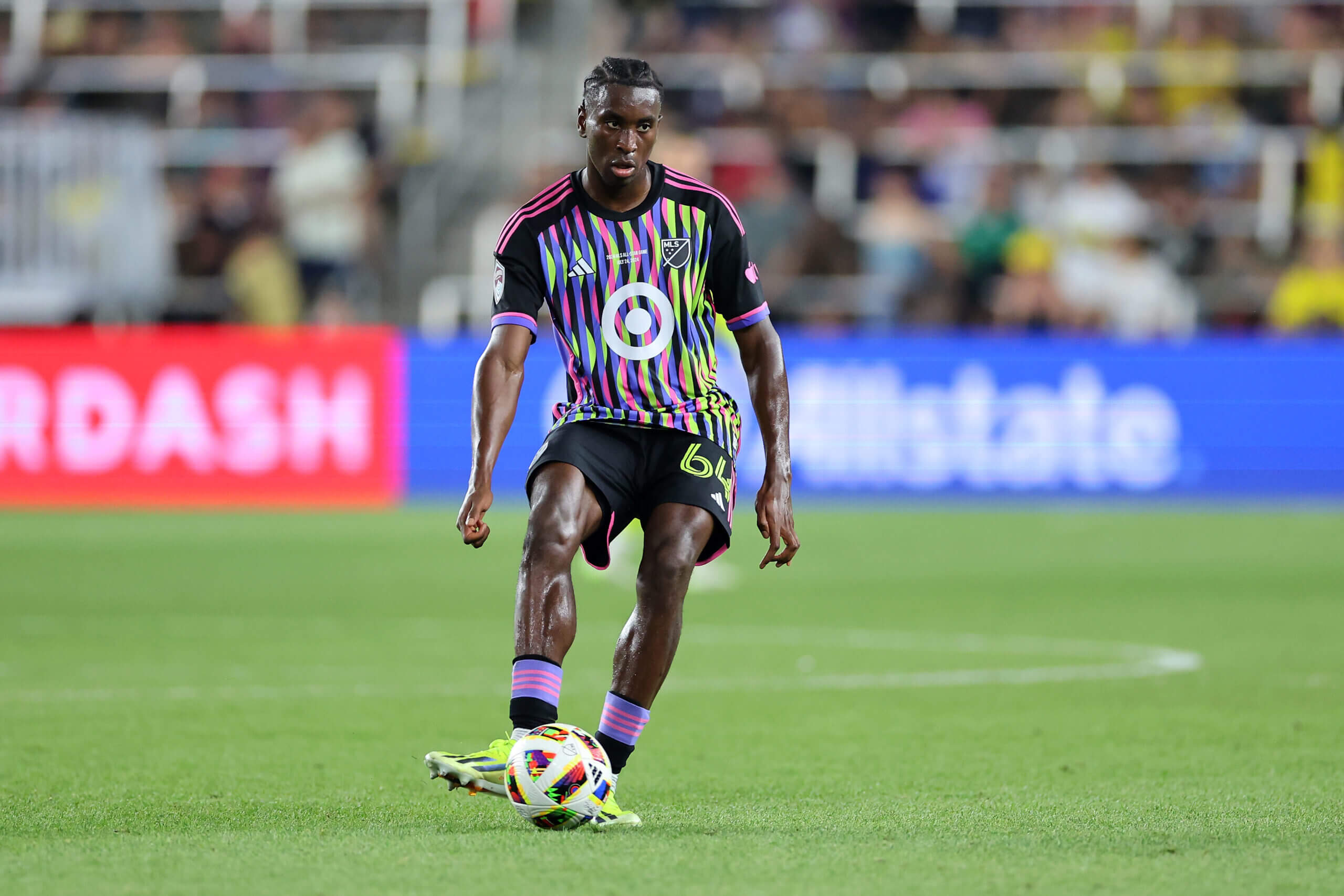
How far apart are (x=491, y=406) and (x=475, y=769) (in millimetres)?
1041

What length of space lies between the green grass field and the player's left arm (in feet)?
2.58

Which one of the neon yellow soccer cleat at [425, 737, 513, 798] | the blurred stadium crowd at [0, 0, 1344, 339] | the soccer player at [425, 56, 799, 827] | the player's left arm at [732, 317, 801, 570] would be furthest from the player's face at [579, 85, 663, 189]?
the blurred stadium crowd at [0, 0, 1344, 339]

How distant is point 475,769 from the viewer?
523 cm

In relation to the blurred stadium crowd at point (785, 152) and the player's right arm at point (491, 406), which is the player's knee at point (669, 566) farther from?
the blurred stadium crowd at point (785, 152)

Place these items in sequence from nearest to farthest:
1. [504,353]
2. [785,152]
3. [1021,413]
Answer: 1. [504,353]
2. [1021,413]
3. [785,152]

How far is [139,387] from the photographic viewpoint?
1777cm

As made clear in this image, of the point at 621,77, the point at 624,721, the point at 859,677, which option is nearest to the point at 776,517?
the point at 624,721

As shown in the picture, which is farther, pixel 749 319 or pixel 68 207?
pixel 68 207

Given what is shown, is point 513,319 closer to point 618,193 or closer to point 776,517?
point 618,193

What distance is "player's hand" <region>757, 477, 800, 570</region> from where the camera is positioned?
559cm

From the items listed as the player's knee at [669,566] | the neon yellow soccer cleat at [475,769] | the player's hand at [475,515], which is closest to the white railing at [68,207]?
the player's hand at [475,515]

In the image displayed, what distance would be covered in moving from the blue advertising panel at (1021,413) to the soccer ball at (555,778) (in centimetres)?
1251

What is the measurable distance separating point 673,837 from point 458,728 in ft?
Result: 8.03

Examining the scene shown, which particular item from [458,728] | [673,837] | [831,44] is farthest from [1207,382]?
[673,837]
